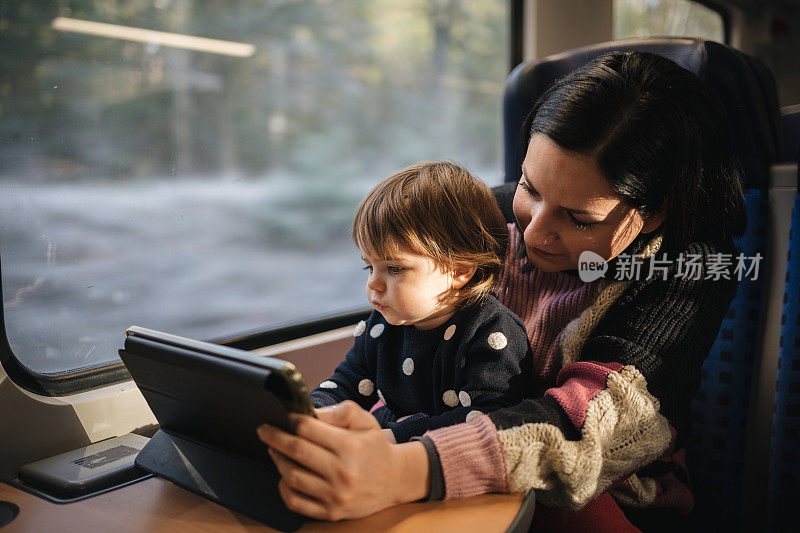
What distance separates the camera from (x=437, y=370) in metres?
1.12

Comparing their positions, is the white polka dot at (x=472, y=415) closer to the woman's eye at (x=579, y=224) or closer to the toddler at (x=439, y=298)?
the toddler at (x=439, y=298)

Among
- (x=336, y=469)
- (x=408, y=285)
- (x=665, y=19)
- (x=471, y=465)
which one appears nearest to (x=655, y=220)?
(x=408, y=285)

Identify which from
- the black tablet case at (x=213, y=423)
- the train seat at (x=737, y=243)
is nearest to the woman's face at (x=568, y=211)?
the train seat at (x=737, y=243)

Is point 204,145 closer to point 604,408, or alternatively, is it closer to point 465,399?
point 465,399

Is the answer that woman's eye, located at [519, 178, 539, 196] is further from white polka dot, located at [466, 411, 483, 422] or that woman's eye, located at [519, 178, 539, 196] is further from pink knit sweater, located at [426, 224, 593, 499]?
white polka dot, located at [466, 411, 483, 422]

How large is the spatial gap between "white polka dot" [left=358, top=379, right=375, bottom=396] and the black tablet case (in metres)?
0.38

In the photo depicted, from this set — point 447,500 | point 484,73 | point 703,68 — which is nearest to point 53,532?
point 447,500

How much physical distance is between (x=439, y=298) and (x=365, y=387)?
0.28 metres

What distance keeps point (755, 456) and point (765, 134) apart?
780 mm

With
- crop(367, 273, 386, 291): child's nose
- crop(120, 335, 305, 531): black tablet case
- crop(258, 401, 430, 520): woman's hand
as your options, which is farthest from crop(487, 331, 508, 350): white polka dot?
crop(120, 335, 305, 531): black tablet case

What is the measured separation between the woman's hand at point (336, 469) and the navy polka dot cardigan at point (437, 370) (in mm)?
245

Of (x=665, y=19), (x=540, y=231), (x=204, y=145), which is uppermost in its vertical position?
(x=665, y=19)

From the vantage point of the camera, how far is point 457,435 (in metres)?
0.85

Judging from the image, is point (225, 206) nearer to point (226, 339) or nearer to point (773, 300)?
point (226, 339)
